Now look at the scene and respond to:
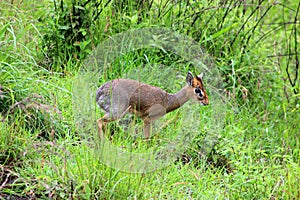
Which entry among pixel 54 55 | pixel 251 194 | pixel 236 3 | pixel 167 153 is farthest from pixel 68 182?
pixel 236 3

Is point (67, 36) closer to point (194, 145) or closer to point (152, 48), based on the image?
point (152, 48)

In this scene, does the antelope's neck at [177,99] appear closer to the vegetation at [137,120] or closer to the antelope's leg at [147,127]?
the vegetation at [137,120]

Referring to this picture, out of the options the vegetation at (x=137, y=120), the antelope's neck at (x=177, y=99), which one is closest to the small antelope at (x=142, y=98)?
the antelope's neck at (x=177, y=99)

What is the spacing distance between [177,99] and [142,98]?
1.13 feet

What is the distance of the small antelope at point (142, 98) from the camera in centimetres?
443

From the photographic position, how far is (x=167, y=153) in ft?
14.5

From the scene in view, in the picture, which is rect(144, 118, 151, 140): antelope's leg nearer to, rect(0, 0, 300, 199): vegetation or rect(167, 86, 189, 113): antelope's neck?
rect(0, 0, 300, 199): vegetation

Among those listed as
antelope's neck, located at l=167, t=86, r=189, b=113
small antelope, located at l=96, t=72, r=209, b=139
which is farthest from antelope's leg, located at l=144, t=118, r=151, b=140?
antelope's neck, located at l=167, t=86, r=189, b=113

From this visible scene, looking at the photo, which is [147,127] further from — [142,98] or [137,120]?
[137,120]

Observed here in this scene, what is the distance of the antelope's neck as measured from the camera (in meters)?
4.91

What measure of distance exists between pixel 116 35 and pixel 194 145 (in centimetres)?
142

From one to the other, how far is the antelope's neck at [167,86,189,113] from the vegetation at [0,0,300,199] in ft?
0.42

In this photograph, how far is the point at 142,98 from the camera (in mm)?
4754

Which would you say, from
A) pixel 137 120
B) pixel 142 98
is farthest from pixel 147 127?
pixel 137 120
